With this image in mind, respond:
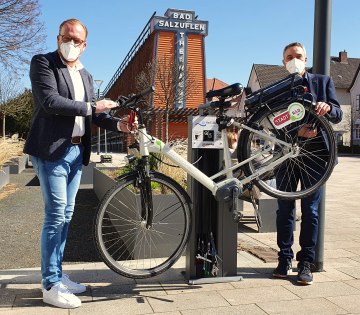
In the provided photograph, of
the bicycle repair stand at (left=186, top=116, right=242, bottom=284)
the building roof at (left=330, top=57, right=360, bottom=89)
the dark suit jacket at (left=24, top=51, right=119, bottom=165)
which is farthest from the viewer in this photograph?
the building roof at (left=330, top=57, right=360, bottom=89)

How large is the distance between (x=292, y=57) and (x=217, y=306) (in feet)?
A: 7.36

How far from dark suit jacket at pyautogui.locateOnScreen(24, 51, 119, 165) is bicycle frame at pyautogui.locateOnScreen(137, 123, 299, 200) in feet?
1.90

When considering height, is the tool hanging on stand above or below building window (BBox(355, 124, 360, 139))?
below

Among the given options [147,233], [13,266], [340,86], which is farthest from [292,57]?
[340,86]

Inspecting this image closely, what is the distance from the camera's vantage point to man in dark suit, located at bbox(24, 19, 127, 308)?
327 centimetres

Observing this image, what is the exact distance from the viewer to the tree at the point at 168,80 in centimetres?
3350

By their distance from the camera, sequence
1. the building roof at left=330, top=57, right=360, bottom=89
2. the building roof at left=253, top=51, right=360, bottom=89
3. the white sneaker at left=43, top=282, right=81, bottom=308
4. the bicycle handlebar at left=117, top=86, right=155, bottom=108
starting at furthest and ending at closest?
the building roof at left=330, top=57, right=360, bottom=89 → the building roof at left=253, top=51, right=360, bottom=89 → the bicycle handlebar at left=117, top=86, right=155, bottom=108 → the white sneaker at left=43, top=282, right=81, bottom=308

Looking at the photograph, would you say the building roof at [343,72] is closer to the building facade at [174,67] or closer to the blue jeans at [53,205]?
the building facade at [174,67]

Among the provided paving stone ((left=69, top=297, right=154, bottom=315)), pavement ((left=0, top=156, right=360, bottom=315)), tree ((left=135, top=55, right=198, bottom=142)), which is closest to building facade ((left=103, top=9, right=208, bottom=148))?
tree ((left=135, top=55, right=198, bottom=142))

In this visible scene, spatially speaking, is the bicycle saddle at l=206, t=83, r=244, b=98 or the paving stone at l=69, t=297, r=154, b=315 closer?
the paving stone at l=69, t=297, r=154, b=315

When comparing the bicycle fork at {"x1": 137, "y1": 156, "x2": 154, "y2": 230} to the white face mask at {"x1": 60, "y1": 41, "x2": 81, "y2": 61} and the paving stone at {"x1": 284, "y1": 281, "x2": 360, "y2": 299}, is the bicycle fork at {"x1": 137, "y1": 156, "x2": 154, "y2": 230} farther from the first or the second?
the paving stone at {"x1": 284, "y1": 281, "x2": 360, "y2": 299}

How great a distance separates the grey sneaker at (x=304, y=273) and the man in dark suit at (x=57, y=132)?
189cm

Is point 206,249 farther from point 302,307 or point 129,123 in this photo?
point 129,123

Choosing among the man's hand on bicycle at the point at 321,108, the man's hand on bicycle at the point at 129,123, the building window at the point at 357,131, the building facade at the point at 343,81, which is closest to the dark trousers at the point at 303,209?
the man's hand on bicycle at the point at 321,108
